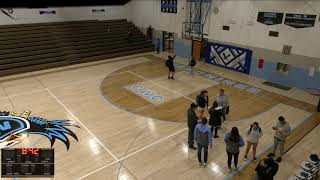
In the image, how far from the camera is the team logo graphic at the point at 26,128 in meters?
8.98

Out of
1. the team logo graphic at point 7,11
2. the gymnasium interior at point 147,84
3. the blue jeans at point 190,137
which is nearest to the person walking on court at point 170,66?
the gymnasium interior at point 147,84

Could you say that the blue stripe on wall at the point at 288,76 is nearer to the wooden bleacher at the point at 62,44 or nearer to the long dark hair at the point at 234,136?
the long dark hair at the point at 234,136

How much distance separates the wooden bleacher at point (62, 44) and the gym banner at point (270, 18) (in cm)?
1012

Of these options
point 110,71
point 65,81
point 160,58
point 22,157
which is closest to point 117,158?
point 22,157

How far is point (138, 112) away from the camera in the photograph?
11.1 metres

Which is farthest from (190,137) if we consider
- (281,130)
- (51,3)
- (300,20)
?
(51,3)

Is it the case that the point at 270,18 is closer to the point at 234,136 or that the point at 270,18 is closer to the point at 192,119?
the point at 192,119

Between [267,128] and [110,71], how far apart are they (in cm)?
1047

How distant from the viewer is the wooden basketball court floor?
7754mm

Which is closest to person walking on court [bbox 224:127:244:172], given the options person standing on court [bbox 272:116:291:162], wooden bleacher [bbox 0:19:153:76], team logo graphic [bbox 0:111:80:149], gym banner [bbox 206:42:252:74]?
person standing on court [bbox 272:116:291:162]

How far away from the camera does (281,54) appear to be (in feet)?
46.9

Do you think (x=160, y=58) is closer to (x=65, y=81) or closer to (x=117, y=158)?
(x=65, y=81)

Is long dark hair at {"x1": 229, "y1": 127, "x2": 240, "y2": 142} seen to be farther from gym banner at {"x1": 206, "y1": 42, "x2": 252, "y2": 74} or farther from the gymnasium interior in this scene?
gym banner at {"x1": 206, "y1": 42, "x2": 252, "y2": 74}

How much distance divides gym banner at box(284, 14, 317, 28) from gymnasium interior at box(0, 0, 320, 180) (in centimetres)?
5
